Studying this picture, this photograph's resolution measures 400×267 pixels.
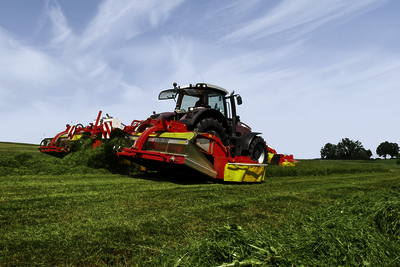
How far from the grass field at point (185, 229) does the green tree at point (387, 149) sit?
60647mm

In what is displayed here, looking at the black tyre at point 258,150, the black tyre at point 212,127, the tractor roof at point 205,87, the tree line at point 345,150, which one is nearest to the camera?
the black tyre at point 212,127

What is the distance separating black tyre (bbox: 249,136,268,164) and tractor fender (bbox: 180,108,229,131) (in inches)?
44.6

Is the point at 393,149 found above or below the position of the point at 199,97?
above

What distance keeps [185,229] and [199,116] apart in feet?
16.0

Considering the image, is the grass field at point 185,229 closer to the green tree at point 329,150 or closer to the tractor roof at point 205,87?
the tractor roof at point 205,87

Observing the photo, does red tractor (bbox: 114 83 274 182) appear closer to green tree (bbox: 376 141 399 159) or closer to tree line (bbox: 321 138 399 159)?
tree line (bbox: 321 138 399 159)

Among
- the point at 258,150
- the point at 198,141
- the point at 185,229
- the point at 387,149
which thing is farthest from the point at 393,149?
the point at 185,229

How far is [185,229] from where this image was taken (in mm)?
2703

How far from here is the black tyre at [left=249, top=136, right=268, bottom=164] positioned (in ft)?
27.6

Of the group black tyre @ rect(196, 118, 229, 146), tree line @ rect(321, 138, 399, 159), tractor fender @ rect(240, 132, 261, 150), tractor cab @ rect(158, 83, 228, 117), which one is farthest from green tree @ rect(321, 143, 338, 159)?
black tyre @ rect(196, 118, 229, 146)

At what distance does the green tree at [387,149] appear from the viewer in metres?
54.3

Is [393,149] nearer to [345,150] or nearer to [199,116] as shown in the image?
[345,150]

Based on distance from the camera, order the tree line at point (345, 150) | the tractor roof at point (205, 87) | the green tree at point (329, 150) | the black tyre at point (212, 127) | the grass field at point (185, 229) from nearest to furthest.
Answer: the grass field at point (185, 229) < the black tyre at point (212, 127) < the tractor roof at point (205, 87) < the tree line at point (345, 150) < the green tree at point (329, 150)

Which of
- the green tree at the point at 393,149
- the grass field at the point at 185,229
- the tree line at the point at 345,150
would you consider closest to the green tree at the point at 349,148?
the tree line at the point at 345,150
